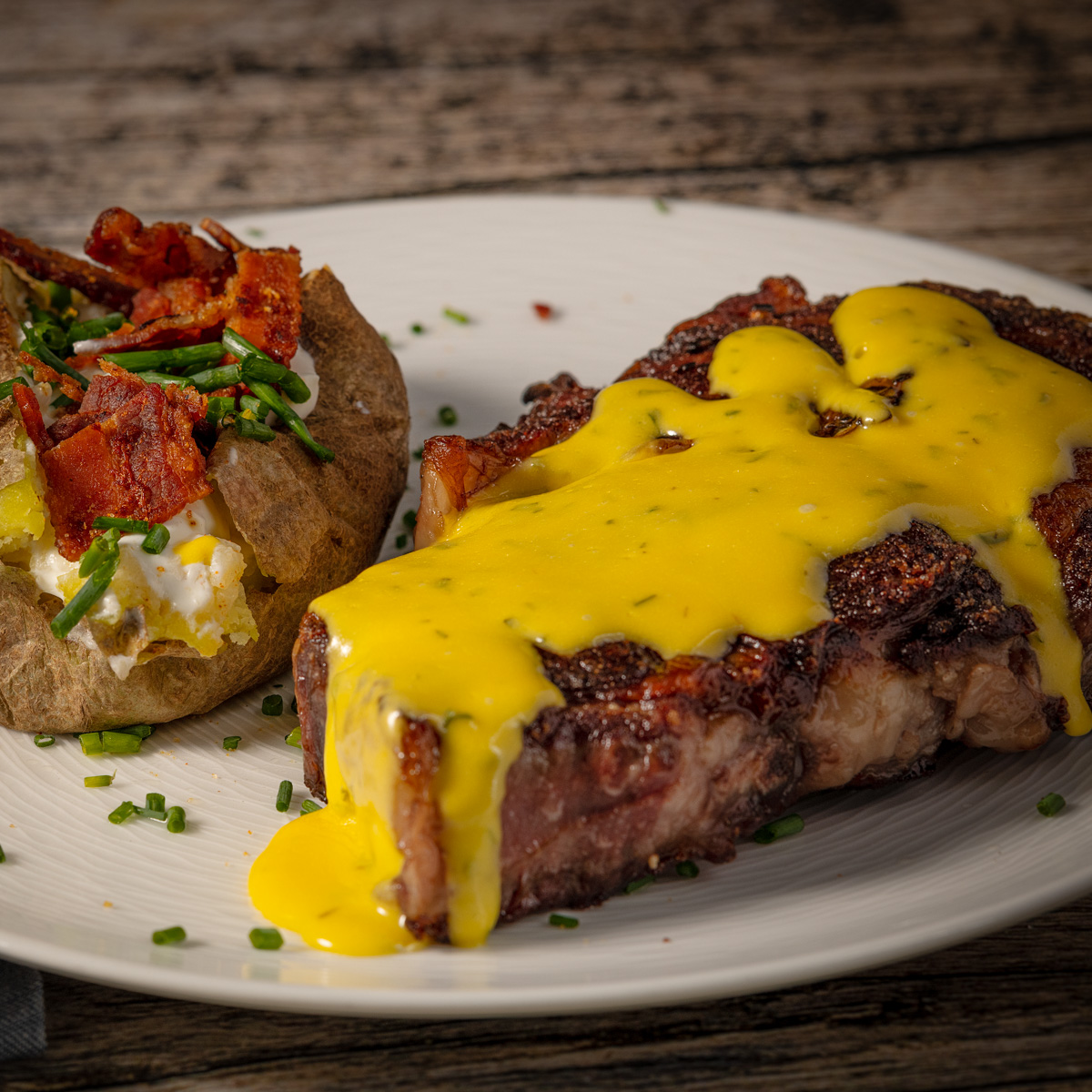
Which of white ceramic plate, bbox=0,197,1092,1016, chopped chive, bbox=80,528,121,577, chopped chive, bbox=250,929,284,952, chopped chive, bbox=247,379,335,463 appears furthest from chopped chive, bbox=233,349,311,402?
chopped chive, bbox=250,929,284,952

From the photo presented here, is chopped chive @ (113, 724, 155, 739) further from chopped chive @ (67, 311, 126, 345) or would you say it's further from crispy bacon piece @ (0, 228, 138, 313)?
crispy bacon piece @ (0, 228, 138, 313)

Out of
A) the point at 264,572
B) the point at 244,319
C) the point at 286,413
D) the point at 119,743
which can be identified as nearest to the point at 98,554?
the point at 264,572

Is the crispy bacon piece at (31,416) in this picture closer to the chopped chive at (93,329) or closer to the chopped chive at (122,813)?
the chopped chive at (93,329)

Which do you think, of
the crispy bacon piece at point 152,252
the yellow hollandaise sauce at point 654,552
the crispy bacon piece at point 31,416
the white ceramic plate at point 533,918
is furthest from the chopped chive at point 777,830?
the crispy bacon piece at point 152,252

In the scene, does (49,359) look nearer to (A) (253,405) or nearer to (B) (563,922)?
(A) (253,405)

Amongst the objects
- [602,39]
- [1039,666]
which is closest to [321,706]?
[1039,666]
